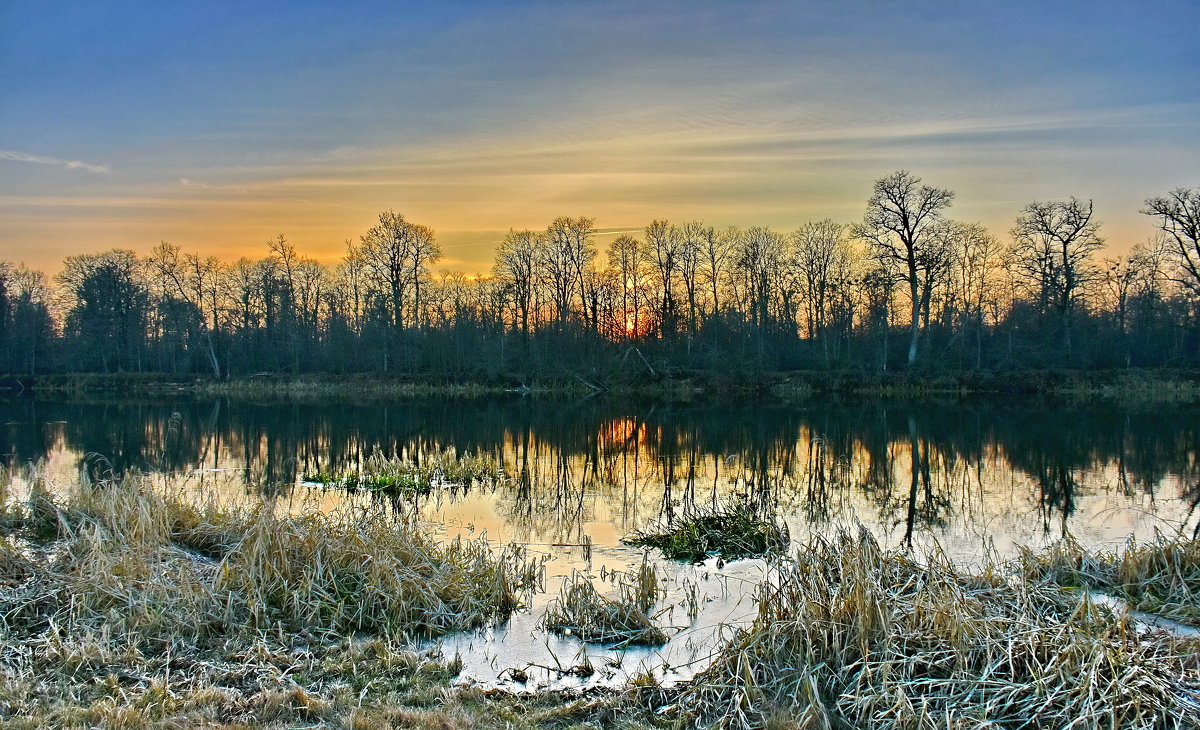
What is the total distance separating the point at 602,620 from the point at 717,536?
3.94 meters

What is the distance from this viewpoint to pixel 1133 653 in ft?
16.5

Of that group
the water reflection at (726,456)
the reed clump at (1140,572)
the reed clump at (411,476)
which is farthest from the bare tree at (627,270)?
the reed clump at (1140,572)

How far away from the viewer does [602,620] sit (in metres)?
7.16

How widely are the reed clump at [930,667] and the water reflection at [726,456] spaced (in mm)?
5745

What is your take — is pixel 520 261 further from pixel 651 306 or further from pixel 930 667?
pixel 930 667

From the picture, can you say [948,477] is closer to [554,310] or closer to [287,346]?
[554,310]

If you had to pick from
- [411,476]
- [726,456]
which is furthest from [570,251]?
[411,476]

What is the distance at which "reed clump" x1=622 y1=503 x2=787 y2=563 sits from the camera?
10266 mm

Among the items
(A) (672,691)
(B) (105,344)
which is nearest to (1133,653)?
(A) (672,691)

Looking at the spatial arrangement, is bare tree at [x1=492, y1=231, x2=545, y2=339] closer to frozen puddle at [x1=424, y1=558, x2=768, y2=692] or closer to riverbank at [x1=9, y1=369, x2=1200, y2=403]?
riverbank at [x1=9, y1=369, x2=1200, y2=403]

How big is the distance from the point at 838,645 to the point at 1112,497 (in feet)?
41.1

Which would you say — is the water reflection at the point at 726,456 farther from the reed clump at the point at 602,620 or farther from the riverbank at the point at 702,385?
the riverbank at the point at 702,385

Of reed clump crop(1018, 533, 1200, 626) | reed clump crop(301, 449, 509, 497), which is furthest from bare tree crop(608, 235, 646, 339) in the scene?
reed clump crop(1018, 533, 1200, 626)

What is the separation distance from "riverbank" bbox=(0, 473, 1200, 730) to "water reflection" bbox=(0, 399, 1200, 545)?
13.7 ft
